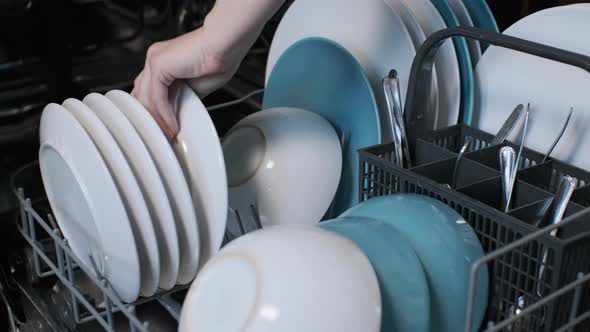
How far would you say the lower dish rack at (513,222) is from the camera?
510 millimetres

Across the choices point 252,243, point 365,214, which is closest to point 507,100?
point 365,214

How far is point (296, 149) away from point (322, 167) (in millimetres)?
33

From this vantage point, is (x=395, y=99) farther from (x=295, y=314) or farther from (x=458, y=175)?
(x=295, y=314)

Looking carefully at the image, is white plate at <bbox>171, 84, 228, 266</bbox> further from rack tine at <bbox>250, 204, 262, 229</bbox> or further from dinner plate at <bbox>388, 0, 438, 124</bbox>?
dinner plate at <bbox>388, 0, 438, 124</bbox>

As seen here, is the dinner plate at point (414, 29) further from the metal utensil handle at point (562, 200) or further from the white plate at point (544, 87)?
the metal utensil handle at point (562, 200)

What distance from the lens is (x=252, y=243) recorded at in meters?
0.50

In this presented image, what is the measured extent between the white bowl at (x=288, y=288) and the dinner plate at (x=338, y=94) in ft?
0.91

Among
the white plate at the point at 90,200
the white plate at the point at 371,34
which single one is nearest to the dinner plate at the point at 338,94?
the white plate at the point at 371,34

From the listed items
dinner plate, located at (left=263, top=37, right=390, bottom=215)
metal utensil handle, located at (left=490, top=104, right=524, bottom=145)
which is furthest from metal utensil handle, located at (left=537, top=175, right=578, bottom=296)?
dinner plate, located at (left=263, top=37, right=390, bottom=215)

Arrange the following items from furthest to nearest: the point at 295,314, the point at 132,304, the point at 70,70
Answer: the point at 70,70 → the point at 132,304 → the point at 295,314

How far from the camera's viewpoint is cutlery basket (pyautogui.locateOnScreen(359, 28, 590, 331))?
0.52 meters

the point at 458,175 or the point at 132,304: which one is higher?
the point at 458,175

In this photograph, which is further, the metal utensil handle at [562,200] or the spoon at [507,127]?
the spoon at [507,127]

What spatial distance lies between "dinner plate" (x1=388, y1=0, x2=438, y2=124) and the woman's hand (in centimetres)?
22
